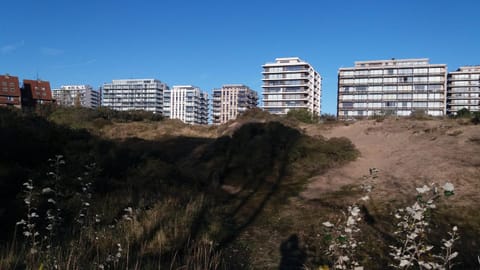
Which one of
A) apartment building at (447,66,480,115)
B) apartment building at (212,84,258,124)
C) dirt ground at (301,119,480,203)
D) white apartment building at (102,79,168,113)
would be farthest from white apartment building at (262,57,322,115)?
dirt ground at (301,119,480,203)

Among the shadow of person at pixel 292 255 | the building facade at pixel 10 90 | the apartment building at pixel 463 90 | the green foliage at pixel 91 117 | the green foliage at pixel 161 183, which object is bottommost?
the shadow of person at pixel 292 255

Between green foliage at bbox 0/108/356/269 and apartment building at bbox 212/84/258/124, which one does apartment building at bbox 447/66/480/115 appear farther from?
green foliage at bbox 0/108/356/269

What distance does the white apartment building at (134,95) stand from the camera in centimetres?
13650

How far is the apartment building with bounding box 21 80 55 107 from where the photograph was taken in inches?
2947

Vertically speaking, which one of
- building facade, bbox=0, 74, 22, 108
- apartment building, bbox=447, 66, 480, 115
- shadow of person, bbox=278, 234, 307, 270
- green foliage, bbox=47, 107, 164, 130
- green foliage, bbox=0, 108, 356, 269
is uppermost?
apartment building, bbox=447, 66, 480, 115

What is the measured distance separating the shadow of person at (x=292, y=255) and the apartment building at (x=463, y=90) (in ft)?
318

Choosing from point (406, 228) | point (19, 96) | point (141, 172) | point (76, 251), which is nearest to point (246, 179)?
point (141, 172)

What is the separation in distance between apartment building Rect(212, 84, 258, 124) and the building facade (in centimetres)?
6043

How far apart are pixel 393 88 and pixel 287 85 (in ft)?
81.7

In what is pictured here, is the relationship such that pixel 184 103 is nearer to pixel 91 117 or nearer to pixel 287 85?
pixel 287 85

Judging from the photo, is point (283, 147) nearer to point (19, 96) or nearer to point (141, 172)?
point (141, 172)

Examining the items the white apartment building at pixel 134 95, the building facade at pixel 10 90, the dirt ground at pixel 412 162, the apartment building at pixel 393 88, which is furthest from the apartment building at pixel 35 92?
the dirt ground at pixel 412 162

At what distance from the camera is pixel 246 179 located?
44.1 ft

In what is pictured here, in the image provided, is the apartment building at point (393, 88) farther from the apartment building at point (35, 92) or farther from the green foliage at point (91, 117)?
the apartment building at point (35, 92)
